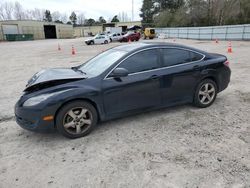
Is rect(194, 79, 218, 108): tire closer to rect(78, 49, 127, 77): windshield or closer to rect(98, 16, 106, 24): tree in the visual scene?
rect(78, 49, 127, 77): windshield

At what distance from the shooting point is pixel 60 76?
3711 mm

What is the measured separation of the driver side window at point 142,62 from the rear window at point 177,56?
216mm

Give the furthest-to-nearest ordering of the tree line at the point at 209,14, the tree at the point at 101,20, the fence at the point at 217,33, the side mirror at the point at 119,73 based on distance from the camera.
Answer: the tree at the point at 101,20, the tree line at the point at 209,14, the fence at the point at 217,33, the side mirror at the point at 119,73

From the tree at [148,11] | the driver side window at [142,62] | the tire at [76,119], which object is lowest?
the tire at [76,119]

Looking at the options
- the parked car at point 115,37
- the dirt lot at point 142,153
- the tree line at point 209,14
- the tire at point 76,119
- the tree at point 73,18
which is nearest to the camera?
the dirt lot at point 142,153

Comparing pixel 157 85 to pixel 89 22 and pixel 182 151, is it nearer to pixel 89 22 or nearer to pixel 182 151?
pixel 182 151

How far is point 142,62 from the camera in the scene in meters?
3.84

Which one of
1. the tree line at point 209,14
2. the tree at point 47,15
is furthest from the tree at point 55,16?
the tree line at point 209,14

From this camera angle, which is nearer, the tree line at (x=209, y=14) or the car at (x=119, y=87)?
the car at (x=119, y=87)

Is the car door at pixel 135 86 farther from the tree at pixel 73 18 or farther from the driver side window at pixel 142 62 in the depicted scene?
the tree at pixel 73 18

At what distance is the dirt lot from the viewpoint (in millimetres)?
2535

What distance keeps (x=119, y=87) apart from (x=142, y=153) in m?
1.16

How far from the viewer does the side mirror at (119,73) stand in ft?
11.4

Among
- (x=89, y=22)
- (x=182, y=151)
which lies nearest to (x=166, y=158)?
(x=182, y=151)
